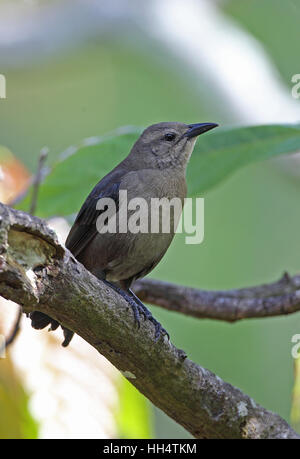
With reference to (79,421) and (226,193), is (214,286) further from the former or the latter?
(79,421)

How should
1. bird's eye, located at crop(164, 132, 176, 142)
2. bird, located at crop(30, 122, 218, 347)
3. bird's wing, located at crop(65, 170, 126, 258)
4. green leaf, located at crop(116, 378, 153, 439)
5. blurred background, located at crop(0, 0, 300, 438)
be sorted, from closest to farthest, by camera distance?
1. blurred background, located at crop(0, 0, 300, 438)
2. green leaf, located at crop(116, 378, 153, 439)
3. bird, located at crop(30, 122, 218, 347)
4. bird's wing, located at crop(65, 170, 126, 258)
5. bird's eye, located at crop(164, 132, 176, 142)

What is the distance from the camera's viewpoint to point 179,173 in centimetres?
523

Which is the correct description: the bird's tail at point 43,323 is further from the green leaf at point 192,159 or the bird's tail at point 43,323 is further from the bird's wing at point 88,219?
the green leaf at point 192,159

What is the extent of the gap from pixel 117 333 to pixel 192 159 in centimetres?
184

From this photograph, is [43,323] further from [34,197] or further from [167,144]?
[167,144]

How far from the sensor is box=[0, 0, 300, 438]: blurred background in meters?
4.56

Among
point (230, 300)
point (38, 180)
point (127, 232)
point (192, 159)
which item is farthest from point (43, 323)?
point (192, 159)

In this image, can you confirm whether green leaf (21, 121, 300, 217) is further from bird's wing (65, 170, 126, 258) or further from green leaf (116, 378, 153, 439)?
green leaf (116, 378, 153, 439)

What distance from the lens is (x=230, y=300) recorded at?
5.14m

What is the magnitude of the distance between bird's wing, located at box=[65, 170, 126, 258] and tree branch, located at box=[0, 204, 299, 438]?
3.68ft

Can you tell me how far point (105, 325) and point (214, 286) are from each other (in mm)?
8853

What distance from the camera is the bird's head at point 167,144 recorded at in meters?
5.33

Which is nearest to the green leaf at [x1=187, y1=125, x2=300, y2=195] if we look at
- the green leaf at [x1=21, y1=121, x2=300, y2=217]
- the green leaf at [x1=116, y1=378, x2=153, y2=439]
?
the green leaf at [x1=21, y1=121, x2=300, y2=217]

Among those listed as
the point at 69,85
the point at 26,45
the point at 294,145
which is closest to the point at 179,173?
the point at 294,145
